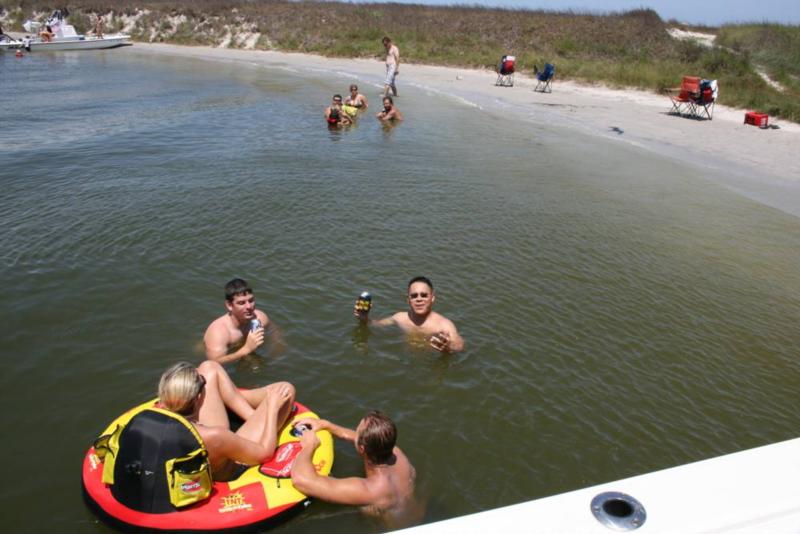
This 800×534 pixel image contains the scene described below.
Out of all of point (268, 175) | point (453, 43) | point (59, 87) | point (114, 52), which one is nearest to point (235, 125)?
point (268, 175)

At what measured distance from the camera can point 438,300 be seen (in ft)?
25.7

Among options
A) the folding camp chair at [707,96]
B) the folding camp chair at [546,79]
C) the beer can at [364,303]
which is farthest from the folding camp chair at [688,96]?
the beer can at [364,303]

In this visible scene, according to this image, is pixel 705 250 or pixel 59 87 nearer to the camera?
pixel 705 250

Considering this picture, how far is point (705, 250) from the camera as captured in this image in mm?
9977

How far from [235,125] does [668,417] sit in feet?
49.7

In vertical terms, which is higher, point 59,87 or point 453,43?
point 453,43

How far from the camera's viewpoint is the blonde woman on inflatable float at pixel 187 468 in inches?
153

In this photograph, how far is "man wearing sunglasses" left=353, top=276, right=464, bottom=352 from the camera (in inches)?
261

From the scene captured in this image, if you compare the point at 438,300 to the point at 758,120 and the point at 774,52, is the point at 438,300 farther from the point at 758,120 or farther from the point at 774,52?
the point at 774,52

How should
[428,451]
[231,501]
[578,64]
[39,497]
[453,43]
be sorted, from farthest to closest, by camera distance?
[453,43], [578,64], [428,451], [39,497], [231,501]

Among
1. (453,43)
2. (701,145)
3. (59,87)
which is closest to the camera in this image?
(701,145)

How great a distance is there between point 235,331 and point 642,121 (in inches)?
667

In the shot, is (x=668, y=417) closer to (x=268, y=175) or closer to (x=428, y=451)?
(x=428, y=451)

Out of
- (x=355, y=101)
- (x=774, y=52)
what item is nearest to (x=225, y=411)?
(x=355, y=101)
